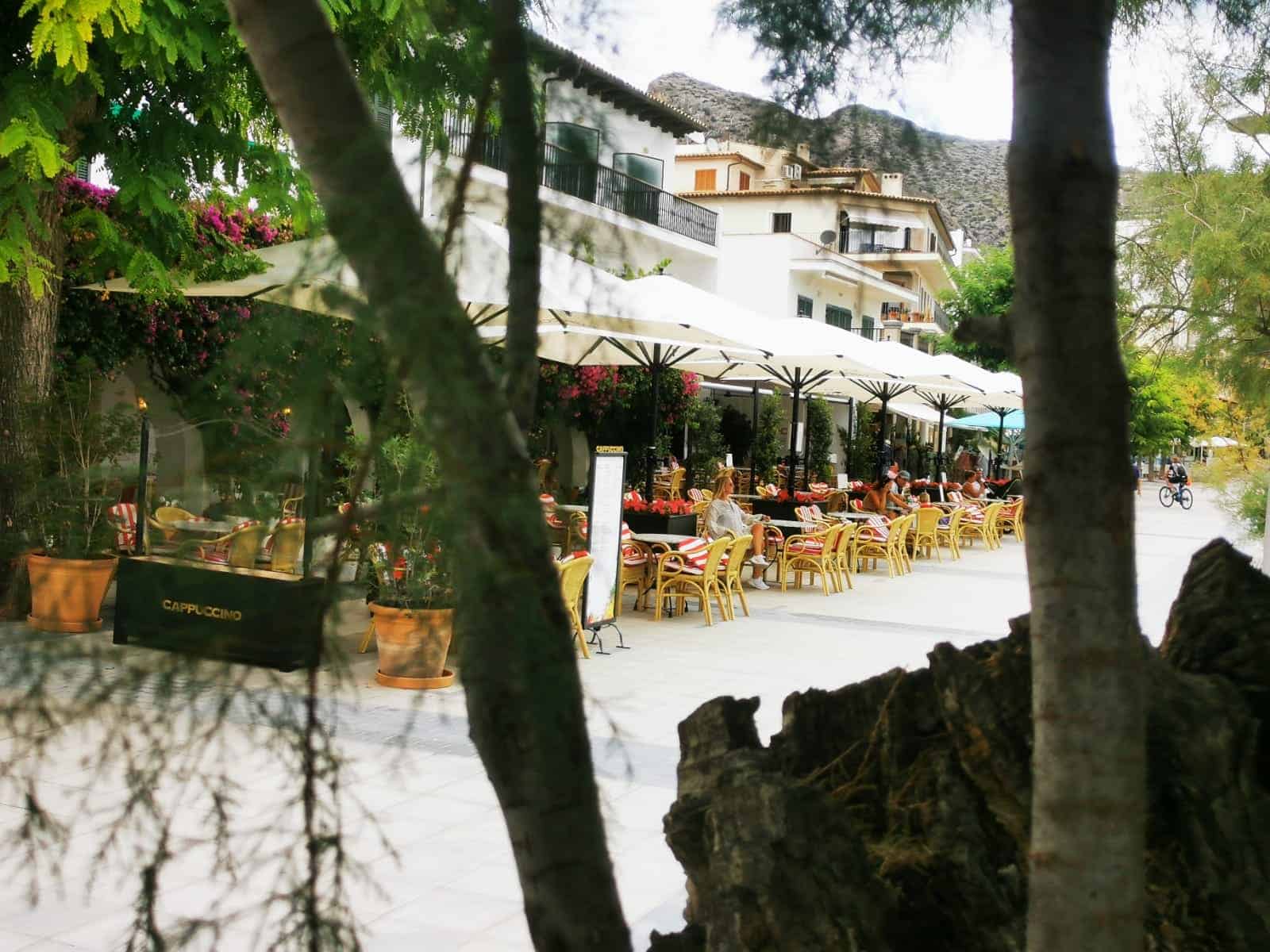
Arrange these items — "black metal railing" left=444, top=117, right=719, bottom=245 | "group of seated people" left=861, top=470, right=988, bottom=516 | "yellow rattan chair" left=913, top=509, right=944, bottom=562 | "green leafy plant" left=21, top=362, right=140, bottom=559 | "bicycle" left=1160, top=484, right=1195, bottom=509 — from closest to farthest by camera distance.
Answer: "black metal railing" left=444, top=117, right=719, bottom=245 < "green leafy plant" left=21, top=362, right=140, bottom=559 < "yellow rattan chair" left=913, top=509, right=944, bottom=562 < "group of seated people" left=861, top=470, right=988, bottom=516 < "bicycle" left=1160, top=484, right=1195, bottom=509

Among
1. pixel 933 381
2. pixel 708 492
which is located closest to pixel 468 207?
pixel 708 492

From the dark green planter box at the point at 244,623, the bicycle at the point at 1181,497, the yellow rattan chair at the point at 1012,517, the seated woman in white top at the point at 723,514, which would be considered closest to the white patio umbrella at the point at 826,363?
the seated woman in white top at the point at 723,514

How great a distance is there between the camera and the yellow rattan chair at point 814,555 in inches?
553

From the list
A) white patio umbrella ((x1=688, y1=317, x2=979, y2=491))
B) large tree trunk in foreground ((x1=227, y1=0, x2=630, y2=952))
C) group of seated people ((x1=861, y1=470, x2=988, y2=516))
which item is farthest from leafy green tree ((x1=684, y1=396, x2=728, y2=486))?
large tree trunk in foreground ((x1=227, y1=0, x2=630, y2=952))

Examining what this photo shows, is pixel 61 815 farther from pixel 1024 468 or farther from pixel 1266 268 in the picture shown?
pixel 1266 268

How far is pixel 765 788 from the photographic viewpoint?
223 cm

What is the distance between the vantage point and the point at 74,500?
283cm

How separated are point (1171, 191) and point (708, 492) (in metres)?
7.10

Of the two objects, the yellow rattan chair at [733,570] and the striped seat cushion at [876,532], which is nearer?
the yellow rattan chair at [733,570]

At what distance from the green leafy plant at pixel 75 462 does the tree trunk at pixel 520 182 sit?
1.07 meters

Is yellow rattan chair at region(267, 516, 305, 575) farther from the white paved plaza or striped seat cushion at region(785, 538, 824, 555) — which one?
striped seat cushion at region(785, 538, 824, 555)

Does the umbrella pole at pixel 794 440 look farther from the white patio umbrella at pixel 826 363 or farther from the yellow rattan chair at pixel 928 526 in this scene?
the yellow rattan chair at pixel 928 526

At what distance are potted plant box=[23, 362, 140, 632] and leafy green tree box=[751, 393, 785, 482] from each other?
17.2 meters

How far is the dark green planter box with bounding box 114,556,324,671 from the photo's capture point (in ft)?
5.29
